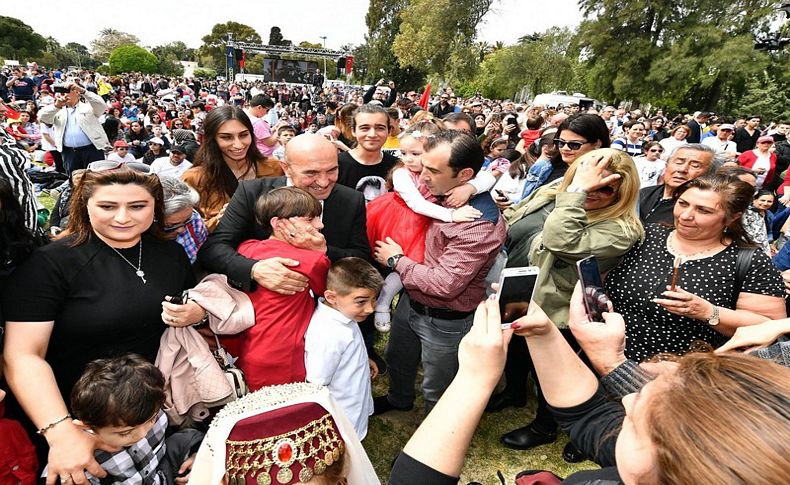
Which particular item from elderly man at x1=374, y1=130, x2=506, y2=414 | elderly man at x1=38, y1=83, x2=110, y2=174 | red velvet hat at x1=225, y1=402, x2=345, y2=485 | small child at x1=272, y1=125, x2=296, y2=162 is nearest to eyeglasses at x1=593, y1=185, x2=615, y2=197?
elderly man at x1=374, y1=130, x2=506, y2=414

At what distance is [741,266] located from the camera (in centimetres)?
242

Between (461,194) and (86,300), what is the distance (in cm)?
188

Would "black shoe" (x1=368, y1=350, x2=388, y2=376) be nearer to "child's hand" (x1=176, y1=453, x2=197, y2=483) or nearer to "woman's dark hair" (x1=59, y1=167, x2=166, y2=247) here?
"child's hand" (x1=176, y1=453, x2=197, y2=483)

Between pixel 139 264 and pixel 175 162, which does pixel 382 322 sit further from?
pixel 175 162

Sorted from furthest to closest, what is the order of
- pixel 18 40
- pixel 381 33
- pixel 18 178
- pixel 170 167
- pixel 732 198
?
pixel 381 33, pixel 18 40, pixel 170 167, pixel 18 178, pixel 732 198

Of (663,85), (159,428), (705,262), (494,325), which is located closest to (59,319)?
(159,428)

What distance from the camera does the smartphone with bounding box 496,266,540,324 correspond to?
1425 millimetres

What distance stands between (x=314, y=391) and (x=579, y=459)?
2.62 m

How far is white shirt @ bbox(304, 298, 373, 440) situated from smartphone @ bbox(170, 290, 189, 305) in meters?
0.64

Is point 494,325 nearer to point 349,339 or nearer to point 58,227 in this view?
point 349,339

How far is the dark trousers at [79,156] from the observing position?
797cm

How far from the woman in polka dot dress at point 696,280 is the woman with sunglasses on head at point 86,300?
2453 millimetres

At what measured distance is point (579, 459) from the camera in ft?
10.6

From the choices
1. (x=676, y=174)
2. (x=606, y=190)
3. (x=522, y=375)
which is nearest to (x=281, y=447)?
(x=606, y=190)
